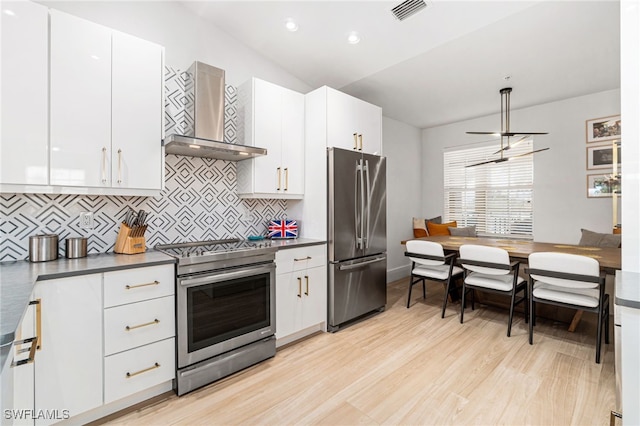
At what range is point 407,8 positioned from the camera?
2.39 meters

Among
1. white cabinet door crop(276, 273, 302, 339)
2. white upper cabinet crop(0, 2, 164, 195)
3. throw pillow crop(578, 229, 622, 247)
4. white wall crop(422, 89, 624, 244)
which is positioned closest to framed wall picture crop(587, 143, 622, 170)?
white wall crop(422, 89, 624, 244)

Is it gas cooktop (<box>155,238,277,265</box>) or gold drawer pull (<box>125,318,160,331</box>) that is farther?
gas cooktop (<box>155,238,277,265</box>)

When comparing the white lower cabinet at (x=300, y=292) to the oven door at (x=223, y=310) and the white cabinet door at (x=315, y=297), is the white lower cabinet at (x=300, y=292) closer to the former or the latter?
the white cabinet door at (x=315, y=297)

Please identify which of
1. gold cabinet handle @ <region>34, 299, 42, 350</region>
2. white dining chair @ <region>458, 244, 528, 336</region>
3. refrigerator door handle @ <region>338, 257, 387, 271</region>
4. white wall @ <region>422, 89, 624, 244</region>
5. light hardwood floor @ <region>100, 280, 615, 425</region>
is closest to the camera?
gold cabinet handle @ <region>34, 299, 42, 350</region>

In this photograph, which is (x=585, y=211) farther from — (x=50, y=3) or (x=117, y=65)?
(x=50, y=3)

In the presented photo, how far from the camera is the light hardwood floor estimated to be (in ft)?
5.69

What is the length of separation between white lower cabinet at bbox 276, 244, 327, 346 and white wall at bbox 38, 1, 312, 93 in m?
1.89

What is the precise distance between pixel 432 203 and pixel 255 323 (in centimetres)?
441

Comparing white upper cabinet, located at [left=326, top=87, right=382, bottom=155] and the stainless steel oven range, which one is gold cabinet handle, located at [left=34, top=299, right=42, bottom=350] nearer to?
the stainless steel oven range

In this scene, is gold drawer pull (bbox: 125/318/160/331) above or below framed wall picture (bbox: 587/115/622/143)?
below

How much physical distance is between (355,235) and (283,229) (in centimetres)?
77

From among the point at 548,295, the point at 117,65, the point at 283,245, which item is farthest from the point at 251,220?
the point at 548,295

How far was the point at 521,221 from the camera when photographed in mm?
4664

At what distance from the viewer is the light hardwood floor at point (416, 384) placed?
68.2 inches
